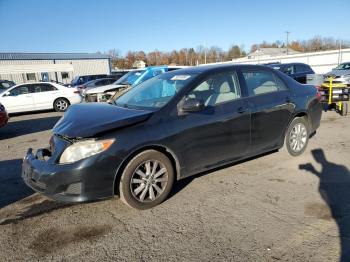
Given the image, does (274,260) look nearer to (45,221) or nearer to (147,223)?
(147,223)

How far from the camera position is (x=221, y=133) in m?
4.43

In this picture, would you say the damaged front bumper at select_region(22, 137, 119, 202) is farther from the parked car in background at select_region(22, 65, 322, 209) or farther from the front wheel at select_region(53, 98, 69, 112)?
the front wheel at select_region(53, 98, 69, 112)

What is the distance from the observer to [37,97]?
13.9m

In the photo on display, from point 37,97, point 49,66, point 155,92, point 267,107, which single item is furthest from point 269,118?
point 49,66

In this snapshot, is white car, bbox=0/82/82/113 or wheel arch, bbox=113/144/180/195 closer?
wheel arch, bbox=113/144/180/195

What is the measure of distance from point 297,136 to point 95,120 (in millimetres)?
3631

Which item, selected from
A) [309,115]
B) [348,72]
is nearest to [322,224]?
[309,115]

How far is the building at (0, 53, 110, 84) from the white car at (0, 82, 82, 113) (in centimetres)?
2355

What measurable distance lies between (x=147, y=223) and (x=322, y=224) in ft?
6.13

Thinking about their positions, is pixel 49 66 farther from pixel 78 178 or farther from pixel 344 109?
pixel 78 178

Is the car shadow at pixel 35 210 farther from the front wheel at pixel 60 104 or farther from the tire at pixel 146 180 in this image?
the front wheel at pixel 60 104

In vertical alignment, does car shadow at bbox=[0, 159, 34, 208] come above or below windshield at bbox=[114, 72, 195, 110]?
below

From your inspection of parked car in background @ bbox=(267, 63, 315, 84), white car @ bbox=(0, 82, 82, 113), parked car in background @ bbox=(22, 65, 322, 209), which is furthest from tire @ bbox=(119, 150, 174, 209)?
parked car in background @ bbox=(267, 63, 315, 84)

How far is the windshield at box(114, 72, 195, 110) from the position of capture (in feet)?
14.3
